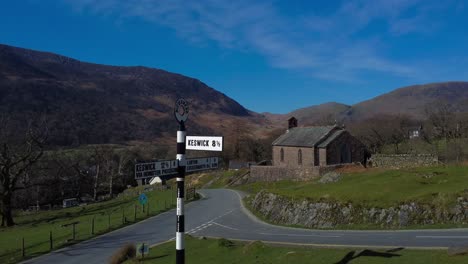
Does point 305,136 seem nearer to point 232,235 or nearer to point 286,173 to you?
point 286,173

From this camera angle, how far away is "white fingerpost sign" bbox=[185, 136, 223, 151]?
1056 centimetres

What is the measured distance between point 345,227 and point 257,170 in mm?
40093

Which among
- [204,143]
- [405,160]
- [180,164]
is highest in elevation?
[405,160]

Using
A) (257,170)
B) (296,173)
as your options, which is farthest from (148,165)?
(257,170)

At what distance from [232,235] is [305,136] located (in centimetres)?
3871

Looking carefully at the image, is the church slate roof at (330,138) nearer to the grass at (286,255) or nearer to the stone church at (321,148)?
the stone church at (321,148)

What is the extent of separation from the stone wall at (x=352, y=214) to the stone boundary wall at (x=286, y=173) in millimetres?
18283

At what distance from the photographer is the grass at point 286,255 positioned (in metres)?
→ 13.8

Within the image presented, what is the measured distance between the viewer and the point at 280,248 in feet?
60.4

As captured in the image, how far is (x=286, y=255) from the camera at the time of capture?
1664cm

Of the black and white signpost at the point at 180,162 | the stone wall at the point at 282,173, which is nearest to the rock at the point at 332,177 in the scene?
the stone wall at the point at 282,173

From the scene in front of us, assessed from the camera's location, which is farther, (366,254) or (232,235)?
(232,235)

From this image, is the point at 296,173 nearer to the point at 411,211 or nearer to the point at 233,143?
the point at 411,211

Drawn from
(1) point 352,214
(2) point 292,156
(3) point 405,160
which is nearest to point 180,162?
(1) point 352,214
